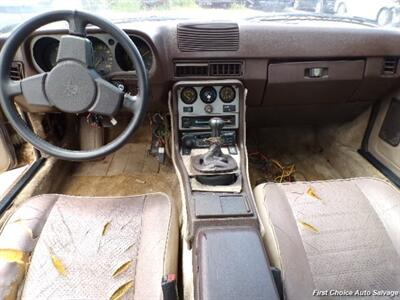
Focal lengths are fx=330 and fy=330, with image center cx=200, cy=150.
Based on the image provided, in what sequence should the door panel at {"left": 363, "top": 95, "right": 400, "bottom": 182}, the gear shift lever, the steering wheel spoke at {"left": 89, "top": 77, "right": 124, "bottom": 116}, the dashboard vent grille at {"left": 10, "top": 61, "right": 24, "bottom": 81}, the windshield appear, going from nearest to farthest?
the steering wheel spoke at {"left": 89, "top": 77, "right": 124, "bottom": 116} → the gear shift lever → the dashboard vent grille at {"left": 10, "top": 61, "right": 24, "bottom": 81} → the windshield → the door panel at {"left": 363, "top": 95, "right": 400, "bottom": 182}

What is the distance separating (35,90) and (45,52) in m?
0.43

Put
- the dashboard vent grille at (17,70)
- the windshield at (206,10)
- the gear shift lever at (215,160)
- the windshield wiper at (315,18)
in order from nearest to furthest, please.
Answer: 1. the gear shift lever at (215,160)
2. the dashboard vent grille at (17,70)
3. the windshield at (206,10)
4. the windshield wiper at (315,18)

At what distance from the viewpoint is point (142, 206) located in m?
1.27

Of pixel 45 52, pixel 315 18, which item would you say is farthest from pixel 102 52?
pixel 315 18

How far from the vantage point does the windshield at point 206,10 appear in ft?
5.04

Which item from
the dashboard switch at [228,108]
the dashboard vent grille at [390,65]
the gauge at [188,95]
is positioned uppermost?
the dashboard vent grille at [390,65]

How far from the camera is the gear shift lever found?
1312mm

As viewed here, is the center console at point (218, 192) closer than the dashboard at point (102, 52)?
Yes

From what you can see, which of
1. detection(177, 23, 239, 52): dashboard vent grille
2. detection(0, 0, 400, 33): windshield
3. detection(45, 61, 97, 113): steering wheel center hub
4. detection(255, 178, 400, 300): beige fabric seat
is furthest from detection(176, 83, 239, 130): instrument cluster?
detection(45, 61, 97, 113): steering wheel center hub

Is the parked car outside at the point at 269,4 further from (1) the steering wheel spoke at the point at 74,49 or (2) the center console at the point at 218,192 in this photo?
(1) the steering wheel spoke at the point at 74,49

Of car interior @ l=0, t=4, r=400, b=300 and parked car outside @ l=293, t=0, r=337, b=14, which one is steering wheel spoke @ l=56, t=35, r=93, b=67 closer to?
car interior @ l=0, t=4, r=400, b=300

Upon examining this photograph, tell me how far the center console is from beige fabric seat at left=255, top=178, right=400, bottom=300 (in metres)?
0.10

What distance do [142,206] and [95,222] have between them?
0.18 metres

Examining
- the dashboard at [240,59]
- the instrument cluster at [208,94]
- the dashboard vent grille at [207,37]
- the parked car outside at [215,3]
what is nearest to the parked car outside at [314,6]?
the dashboard at [240,59]
